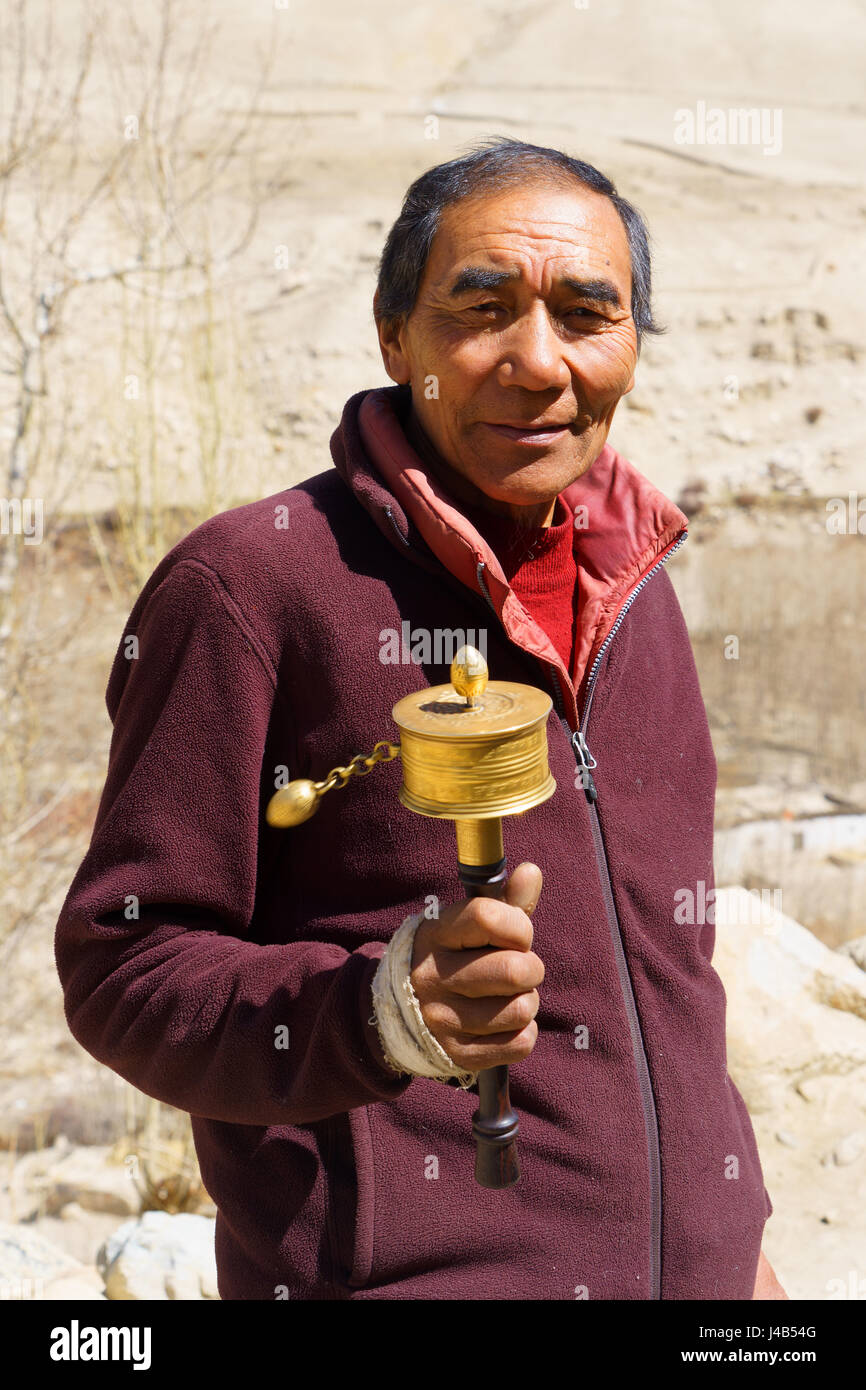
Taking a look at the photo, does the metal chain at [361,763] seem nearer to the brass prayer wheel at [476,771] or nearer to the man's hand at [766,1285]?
the brass prayer wheel at [476,771]

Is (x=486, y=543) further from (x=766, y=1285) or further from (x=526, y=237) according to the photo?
(x=766, y=1285)

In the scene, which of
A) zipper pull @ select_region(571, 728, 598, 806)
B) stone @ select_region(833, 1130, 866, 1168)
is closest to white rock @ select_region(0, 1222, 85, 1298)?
stone @ select_region(833, 1130, 866, 1168)

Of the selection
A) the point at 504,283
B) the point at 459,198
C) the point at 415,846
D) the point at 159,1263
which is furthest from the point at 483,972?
the point at 159,1263

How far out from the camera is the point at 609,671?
6.24 ft

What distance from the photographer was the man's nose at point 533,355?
1682 mm

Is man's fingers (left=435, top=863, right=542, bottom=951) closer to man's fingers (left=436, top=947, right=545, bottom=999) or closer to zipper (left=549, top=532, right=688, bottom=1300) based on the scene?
man's fingers (left=436, top=947, right=545, bottom=999)

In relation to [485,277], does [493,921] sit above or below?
A: below

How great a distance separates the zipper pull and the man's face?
0.33m

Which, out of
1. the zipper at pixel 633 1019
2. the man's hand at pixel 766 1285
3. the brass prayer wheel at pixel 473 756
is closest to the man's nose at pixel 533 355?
the zipper at pixel 633 1019

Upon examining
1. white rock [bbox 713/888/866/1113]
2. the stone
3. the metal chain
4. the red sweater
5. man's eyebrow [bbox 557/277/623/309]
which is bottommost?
the stone

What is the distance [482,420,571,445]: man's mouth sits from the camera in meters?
1.71

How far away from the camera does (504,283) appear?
66.5 inches

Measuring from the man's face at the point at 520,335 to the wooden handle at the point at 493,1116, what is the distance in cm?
59

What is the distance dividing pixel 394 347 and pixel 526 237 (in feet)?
0.89
